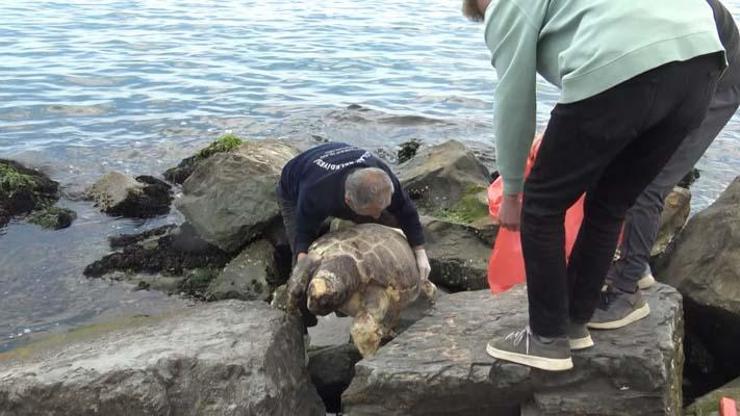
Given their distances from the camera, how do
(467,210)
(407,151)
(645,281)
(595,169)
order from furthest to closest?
(407,151), (467,210), (645,281), (595,169)

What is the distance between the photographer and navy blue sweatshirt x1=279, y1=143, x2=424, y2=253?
4.99 m

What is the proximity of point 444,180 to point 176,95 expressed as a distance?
7.46 metres

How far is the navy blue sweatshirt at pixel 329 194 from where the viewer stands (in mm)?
4988

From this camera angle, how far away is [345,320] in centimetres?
557

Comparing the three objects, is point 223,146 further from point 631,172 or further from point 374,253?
point 631,172

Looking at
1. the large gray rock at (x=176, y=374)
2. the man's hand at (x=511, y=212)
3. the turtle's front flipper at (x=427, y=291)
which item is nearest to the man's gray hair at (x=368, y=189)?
the turtle's front flipper at (x=427, y=291)

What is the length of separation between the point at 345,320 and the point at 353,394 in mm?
1695

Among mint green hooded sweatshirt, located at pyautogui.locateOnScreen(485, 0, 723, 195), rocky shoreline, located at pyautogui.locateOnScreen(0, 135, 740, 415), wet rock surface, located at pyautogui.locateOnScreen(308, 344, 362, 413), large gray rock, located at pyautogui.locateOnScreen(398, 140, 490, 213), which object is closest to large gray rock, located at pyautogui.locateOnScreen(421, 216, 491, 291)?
rocky shoreline, located at pyautogui.locateOnScreen(0, 135, 740, 415)

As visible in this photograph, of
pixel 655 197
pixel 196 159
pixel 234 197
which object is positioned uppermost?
pixel 655 197

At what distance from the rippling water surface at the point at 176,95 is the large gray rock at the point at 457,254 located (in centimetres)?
218

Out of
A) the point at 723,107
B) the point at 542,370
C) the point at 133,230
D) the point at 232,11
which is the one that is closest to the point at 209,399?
the point at 542,370

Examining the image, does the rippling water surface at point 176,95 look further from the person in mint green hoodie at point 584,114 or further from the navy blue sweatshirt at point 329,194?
the person in mint green hoodie at point 584,114

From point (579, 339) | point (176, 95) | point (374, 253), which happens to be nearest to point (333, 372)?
point (374, 253)

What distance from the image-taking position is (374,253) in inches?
192
